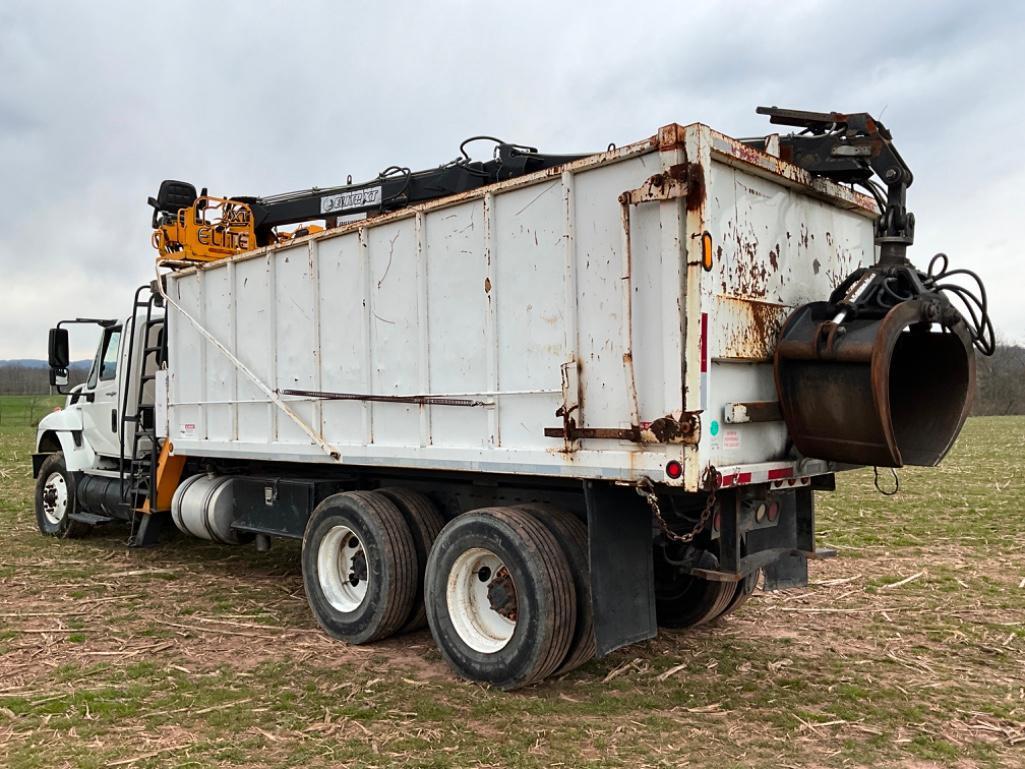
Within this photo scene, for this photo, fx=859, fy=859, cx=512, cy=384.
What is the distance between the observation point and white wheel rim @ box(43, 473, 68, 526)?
10414 millimetres

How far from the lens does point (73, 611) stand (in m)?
7.08

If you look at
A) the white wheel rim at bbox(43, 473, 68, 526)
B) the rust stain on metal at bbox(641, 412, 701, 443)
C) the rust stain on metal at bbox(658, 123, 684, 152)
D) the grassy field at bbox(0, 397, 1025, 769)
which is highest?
the rust stain on metal at bbox(658, 123, 684, 152)

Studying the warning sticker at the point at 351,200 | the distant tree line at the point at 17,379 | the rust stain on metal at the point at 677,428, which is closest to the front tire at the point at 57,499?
the warning sticker at the point at 351,200

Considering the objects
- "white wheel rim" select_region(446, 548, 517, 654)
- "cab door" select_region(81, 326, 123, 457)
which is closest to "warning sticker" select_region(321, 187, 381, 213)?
"cab door" select_region(81, 326, 123, 457)

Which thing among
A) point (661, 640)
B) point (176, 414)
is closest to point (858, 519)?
point (661, 640)

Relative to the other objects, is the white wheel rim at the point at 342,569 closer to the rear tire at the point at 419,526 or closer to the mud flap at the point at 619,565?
the rear tire at the point at 419,526

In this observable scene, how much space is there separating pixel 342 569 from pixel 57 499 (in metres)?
5.75

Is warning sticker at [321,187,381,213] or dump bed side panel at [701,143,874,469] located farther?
warning sticker at [321,187,381,213]

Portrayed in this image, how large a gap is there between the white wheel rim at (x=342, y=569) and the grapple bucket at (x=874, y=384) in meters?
3.35

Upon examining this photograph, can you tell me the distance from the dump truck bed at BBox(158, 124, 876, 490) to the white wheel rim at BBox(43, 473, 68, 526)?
483 centimetres

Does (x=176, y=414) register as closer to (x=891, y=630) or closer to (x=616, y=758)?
(x=616, y=758)

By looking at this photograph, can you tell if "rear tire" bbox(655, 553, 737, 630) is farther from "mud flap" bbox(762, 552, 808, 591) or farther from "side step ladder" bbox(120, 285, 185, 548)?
"side step ladder" bbox(120, 285, 185, 548)

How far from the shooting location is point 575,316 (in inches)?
196

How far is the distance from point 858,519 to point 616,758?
26.2 feet
